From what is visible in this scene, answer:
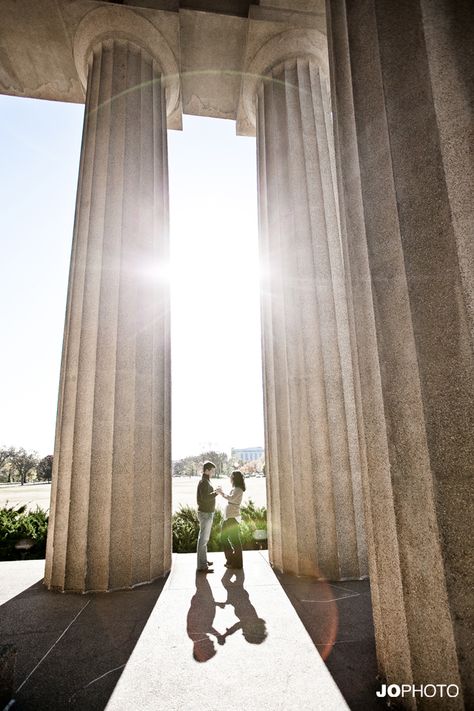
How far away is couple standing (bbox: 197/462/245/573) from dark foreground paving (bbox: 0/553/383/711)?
1010 mm

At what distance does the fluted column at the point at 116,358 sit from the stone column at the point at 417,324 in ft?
23.2

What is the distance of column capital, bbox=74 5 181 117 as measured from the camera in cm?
1373

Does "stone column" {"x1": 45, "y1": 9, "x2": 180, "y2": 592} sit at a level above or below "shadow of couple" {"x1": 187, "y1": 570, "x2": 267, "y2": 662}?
above

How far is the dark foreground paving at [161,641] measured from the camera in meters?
5.02

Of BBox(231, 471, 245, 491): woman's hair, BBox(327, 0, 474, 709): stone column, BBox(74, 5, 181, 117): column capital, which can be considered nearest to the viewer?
BBox(327, 0, 474, 709): stone column

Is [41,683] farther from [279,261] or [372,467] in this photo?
[279,261]

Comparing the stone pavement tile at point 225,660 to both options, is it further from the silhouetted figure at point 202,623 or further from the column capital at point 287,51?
the column capital at point 287,51

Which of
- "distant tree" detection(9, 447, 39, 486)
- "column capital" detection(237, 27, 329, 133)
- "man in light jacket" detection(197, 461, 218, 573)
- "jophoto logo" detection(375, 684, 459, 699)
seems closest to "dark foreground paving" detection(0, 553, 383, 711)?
"jophoto logo" detection(375, 684, 459, 699)

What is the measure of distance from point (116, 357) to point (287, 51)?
503 inches

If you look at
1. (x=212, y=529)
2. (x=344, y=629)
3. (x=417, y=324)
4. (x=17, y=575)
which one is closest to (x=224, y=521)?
(x=212, y=529)

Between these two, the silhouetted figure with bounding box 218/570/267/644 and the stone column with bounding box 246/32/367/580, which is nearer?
the silhouetted figure with bounding box 218/570/267/644

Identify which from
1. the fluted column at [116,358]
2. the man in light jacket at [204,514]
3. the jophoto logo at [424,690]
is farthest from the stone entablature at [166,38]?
the jophoto logo at [424,690]

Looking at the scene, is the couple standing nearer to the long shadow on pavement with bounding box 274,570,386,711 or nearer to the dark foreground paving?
the dark foreground paving

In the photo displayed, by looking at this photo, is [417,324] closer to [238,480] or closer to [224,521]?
[238,480]
